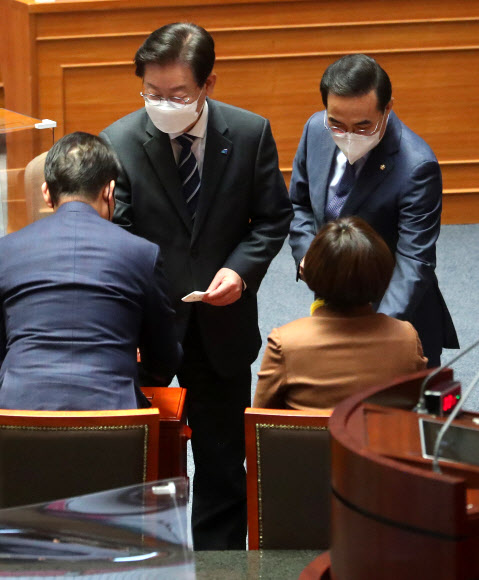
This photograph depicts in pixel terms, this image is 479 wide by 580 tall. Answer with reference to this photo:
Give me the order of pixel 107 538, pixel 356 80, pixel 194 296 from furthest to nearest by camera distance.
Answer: pixel 356 80 < pixel 194 296 < pixel 107 538

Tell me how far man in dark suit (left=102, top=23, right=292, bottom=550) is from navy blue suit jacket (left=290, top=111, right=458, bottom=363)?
7.8 inches

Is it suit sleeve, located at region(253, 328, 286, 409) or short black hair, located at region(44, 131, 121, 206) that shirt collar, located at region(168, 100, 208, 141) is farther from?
suit sleeve, located at region(253, 328, 286, 409)

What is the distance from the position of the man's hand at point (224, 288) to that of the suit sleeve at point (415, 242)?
38 cm

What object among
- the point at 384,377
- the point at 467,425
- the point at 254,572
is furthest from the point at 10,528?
the point at 384,377

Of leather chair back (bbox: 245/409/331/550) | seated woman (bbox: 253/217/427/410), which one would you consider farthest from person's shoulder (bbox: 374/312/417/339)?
leather chair back (bbox: 245/409/331/550)

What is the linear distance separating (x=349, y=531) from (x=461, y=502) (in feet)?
0.41

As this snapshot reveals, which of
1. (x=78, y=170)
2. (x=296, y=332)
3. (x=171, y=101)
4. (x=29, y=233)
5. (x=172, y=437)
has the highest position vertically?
(x=171, y=101)

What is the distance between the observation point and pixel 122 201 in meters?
2.33

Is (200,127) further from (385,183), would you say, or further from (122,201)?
(385,183)

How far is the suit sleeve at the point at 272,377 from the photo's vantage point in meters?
1.74

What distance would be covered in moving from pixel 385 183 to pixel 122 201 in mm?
688

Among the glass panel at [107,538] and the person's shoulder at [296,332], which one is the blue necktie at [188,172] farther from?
the glass panel at [107,538]

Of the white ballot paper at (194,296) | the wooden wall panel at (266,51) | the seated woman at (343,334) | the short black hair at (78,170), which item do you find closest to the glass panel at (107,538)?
the seated woman at (343,334)

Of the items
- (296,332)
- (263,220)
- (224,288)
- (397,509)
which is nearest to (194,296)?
(224,288)
